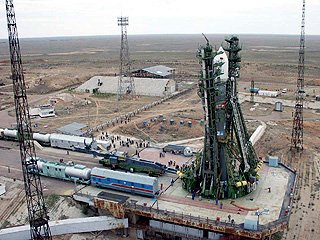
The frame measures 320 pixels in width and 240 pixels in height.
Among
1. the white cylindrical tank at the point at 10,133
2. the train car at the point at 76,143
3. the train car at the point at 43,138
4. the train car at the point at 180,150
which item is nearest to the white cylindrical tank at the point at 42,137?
the train car at the point at 43,138

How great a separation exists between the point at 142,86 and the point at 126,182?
7695 cm

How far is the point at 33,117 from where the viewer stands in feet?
308

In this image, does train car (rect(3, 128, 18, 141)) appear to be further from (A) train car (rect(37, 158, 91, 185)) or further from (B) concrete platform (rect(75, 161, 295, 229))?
(B) concrete platform (rect(75, 161, 295, 229))

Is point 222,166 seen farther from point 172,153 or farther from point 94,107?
point 94,107

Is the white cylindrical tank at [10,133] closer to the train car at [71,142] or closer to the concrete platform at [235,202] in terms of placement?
the train car at [71,142]

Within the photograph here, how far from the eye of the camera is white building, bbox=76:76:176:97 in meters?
117

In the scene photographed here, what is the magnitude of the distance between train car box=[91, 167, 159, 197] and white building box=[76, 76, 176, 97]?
6891 centimetres

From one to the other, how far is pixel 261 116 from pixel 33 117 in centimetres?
5540

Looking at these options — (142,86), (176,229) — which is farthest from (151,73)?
(176,229)

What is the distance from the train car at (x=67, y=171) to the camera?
50.4 m

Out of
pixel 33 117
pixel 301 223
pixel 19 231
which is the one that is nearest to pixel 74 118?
pixel 33 117

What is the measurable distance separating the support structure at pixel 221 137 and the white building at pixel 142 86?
70235 mm

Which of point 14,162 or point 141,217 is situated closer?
point 141,217

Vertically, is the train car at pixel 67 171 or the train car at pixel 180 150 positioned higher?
the train car at pixel 180 150
